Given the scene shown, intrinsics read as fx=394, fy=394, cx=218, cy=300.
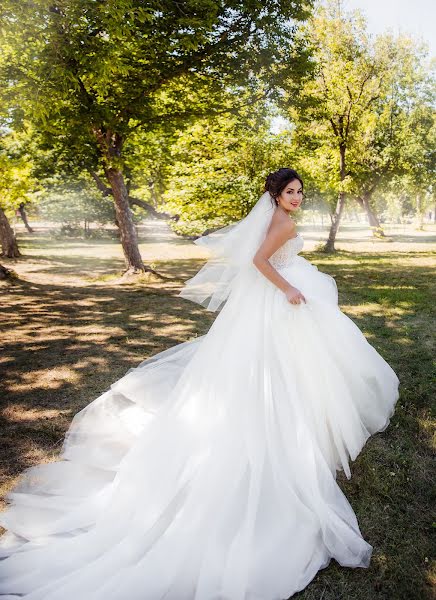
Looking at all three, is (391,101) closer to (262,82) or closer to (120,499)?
(262,82)

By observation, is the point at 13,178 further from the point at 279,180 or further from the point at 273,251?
the point at 273,251

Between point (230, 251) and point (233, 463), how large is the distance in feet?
6.24

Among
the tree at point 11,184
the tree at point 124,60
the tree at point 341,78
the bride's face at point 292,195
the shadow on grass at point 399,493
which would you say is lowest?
the shadow on grass at point 399,493

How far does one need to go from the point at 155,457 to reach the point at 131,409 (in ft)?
4.30

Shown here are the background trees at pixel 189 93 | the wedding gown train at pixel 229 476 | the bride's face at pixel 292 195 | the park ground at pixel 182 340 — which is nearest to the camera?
the wedding gown train at pixel 229 476

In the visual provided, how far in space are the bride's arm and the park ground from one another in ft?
5.95

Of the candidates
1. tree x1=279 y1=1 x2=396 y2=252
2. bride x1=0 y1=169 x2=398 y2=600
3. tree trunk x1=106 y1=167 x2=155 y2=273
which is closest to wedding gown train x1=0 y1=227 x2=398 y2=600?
bride x1=0 y1=169 x2=398 y2=600

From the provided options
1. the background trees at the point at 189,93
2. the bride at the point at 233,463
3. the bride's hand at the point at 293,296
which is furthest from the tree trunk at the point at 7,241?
the bride's hand at the point at 293,296

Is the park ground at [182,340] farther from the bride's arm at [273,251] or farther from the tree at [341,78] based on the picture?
the tree at [341,78]

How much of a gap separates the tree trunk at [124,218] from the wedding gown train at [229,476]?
35.8ft

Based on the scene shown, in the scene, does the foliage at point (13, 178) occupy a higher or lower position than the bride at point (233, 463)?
higher

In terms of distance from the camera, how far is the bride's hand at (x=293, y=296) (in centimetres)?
349

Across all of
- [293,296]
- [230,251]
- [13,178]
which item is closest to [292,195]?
[230,251]

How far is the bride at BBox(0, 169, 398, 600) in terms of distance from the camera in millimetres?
2604
